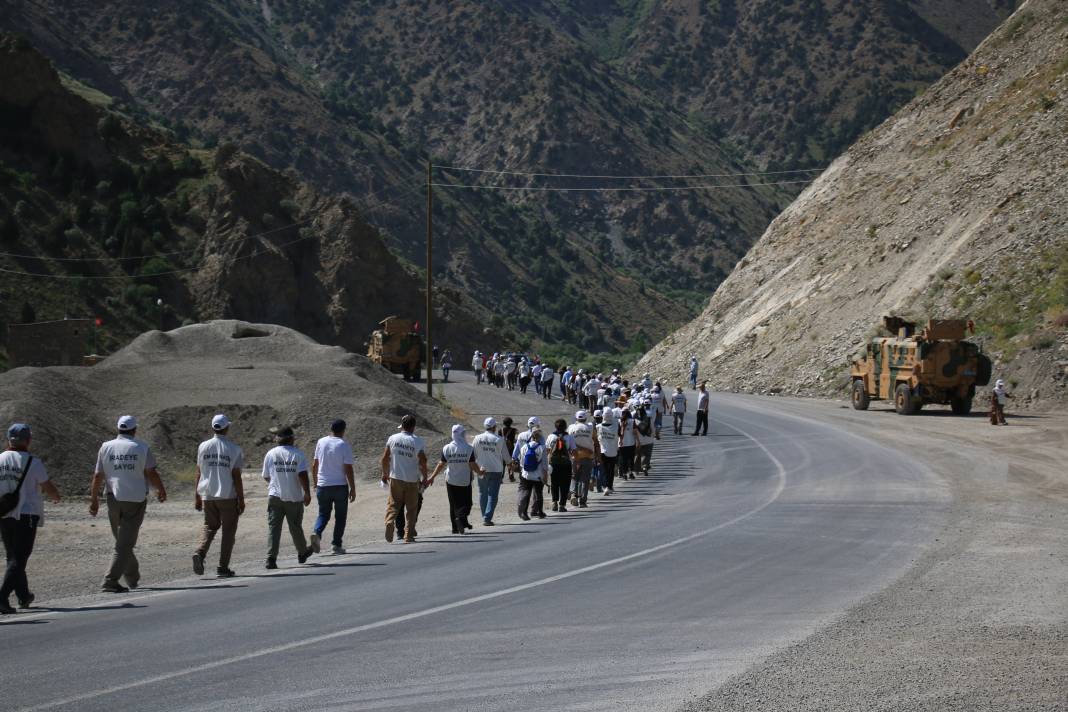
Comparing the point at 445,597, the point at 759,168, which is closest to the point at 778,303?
the point at 445,597

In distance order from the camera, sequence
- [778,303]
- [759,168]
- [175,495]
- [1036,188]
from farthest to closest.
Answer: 1. [759,168]
2. [778,303]
3. [1036,188]
4. [175,495]

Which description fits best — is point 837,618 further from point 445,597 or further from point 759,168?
point 759,168

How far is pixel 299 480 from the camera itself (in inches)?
568

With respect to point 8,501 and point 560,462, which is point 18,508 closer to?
point 8,501

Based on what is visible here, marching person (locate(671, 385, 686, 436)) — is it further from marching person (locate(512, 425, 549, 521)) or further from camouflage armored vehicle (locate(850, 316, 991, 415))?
marching person (locate(512, 425, 549, 521))

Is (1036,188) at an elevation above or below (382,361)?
above

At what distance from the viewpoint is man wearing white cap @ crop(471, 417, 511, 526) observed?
62.0ft

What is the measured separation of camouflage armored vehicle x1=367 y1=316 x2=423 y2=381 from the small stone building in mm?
15942

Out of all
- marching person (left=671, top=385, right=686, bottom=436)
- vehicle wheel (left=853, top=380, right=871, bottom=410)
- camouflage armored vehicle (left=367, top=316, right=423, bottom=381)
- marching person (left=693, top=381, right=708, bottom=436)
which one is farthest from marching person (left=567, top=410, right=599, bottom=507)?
camouflage armored vehicle (left=367, top=316, right=423, bottom=381)

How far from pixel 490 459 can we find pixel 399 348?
45.1 meters

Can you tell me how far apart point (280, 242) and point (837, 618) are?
75670 millimetres

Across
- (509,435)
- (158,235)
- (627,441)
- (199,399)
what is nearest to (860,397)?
(627,441)

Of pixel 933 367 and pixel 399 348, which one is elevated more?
pixel 399 348

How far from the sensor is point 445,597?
11773 mm
